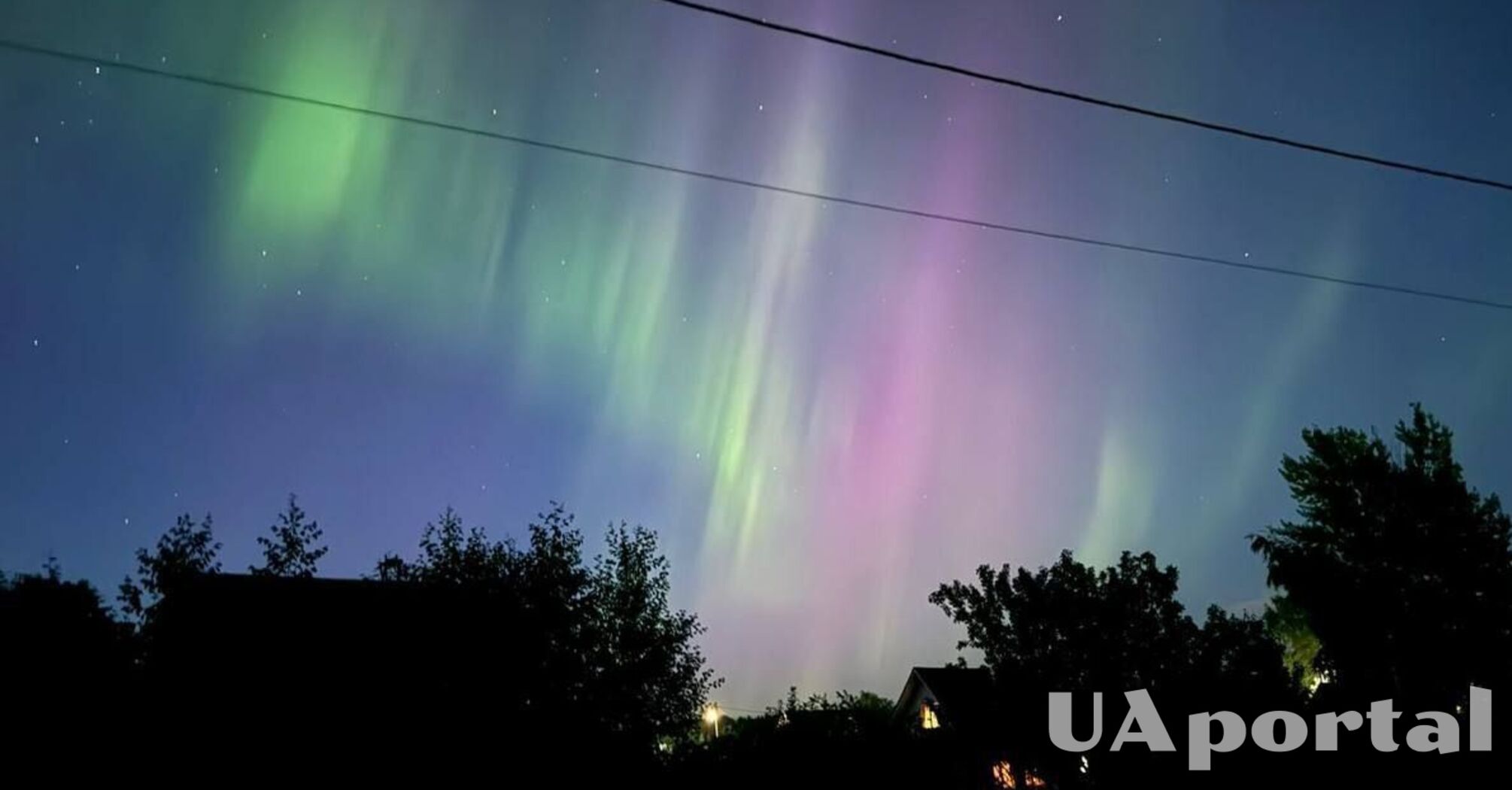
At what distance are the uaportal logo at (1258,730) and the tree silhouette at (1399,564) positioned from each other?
38.0ft

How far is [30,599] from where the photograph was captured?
3238cm

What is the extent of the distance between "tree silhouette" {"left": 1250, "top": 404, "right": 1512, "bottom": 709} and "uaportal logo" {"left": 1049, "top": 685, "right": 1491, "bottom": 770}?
11579 mm

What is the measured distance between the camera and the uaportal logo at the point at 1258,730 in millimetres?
14867

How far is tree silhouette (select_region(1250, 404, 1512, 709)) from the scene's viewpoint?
26562 mm

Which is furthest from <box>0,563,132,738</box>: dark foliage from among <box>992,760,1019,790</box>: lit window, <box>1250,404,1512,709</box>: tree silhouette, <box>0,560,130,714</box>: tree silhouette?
<box>1250,404,1512,709</box>: tree silhouette

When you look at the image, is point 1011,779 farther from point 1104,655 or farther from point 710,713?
point 710,713

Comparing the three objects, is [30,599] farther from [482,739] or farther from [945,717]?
[945,717]

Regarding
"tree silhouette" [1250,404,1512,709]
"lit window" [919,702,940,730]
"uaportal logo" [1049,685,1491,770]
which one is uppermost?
"tree silhouette" [1250,404,1512,709]

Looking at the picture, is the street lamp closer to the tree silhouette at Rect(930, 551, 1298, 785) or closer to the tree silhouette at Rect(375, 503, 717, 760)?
the tree silhouette at Rect(375, 503, 717, 760)

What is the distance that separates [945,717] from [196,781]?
1629 cm

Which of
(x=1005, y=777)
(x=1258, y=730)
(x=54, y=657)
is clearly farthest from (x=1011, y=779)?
(x=54, y=657)

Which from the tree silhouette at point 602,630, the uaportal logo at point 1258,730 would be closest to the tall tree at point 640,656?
the tree silhouette at point 602,630

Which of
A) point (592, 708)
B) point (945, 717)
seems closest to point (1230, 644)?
point (945, 717)

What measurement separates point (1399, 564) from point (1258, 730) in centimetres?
1948
